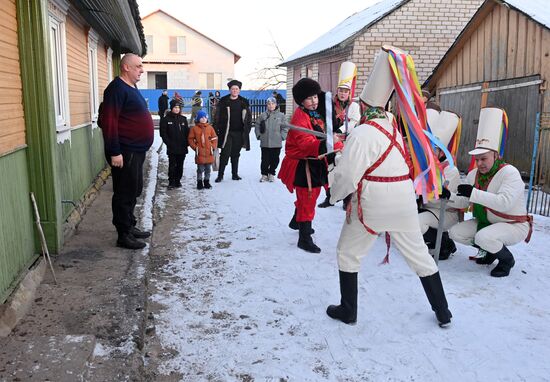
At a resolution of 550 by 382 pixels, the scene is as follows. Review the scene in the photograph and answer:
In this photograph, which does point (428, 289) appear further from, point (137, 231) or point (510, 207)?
point (137, 231)

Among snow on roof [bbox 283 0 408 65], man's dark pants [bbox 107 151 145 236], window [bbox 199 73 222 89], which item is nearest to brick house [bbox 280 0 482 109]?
snow on roof [bbox 283 0 408 65]

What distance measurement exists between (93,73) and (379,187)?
6988 millimetres

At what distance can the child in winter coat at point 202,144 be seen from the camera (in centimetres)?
905

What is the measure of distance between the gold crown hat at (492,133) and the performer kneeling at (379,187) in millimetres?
1392

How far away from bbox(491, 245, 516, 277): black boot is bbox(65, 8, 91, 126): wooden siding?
5.23 metres

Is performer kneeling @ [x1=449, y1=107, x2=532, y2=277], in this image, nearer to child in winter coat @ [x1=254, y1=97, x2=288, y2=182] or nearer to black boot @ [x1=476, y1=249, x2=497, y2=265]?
black boot @ [x1=476, y1=249, x2=497, y2=265]

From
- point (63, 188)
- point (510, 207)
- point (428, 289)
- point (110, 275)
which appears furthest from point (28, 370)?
point (510, 207)

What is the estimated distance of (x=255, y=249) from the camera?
553 cm

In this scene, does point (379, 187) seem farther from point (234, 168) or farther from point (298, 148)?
point (234, 168)

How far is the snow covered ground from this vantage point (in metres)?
3.13

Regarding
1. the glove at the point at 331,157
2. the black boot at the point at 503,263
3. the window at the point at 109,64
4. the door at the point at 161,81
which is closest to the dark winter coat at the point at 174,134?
the window at the point at 109,64

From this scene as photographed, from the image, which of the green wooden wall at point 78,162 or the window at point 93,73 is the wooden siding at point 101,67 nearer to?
the window at point 93,73

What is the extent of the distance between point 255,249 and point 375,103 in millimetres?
2537

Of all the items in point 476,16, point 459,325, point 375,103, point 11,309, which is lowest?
point 459,325
